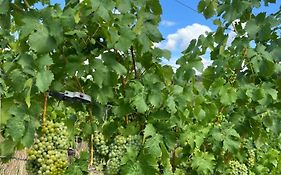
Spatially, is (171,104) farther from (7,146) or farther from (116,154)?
(7,146)

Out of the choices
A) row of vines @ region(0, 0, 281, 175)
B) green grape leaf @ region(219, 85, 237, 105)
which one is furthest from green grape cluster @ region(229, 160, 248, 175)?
green grape leaf @ region(219, 85, 237, 105)

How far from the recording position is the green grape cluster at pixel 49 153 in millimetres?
1963

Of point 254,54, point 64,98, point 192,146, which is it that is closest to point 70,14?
point 64,98

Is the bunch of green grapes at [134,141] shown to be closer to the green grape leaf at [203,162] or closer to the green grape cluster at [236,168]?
the green grape leaf at [203,162]

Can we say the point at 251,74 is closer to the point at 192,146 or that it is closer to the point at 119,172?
the point at 192,146

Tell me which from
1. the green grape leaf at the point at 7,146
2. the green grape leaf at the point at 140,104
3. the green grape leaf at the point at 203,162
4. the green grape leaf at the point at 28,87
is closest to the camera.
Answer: the green grape leaf at the point at 28,87

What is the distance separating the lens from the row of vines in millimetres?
1871

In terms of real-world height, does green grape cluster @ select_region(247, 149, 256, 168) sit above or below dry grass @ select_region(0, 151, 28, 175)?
below

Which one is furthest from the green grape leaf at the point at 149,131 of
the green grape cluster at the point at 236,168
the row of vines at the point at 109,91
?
the green grape cluster at the point at 236,168

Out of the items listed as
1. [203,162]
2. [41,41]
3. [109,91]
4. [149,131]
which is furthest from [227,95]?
[41,41]

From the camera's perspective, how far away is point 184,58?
2592 mm

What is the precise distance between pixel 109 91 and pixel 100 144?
1.25ft

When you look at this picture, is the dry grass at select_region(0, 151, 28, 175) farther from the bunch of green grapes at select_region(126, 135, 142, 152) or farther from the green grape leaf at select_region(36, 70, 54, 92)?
the green grape leaf at select_region(36, 70, 54, 92)

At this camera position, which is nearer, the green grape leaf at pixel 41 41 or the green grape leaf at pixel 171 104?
the green grape leaf at pixel 41 41
